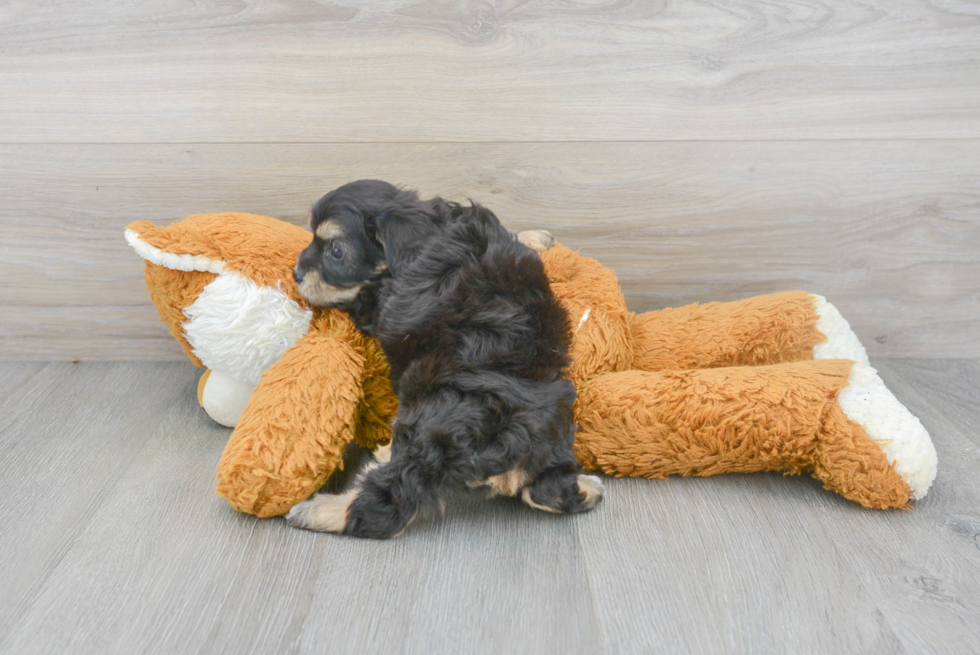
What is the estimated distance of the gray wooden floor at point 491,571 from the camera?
3.50 feet

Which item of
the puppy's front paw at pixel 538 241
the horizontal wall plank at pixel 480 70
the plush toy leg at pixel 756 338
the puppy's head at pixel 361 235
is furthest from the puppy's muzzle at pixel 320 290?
the plush toy leg at pixel 756 338

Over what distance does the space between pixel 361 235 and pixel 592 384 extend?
1.94 ft

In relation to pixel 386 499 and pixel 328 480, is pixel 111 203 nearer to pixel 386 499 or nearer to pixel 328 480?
pixel 328 480

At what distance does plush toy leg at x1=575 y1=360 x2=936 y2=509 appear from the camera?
134cm

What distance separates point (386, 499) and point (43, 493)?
2.59 feet

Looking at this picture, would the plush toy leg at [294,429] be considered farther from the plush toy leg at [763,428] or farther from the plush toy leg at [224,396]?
the plush toy leg at [763,428]

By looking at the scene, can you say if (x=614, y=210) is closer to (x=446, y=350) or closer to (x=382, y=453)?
(x=446, y=350)

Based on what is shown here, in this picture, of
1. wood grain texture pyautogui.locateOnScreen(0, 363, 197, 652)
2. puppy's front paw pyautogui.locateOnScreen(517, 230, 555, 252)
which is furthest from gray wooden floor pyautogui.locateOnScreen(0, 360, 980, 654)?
puppy's front paw pyautogui.locateOnScreen(517, 230, 555, 252)

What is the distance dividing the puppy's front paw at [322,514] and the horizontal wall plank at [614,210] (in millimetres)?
886

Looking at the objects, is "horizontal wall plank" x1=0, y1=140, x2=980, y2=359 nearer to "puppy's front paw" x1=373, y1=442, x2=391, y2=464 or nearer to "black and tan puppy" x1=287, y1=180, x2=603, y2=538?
"black and tan puppy" x1=287, y1=180, x2=603, y2=538

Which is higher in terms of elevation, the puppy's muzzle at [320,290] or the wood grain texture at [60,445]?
the puppy's muzzle at [320,290]

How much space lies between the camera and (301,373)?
138 centimetres

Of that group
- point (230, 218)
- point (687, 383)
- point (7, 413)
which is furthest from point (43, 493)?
point (687, 383)

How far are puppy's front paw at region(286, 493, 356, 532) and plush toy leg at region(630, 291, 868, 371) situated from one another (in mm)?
791
